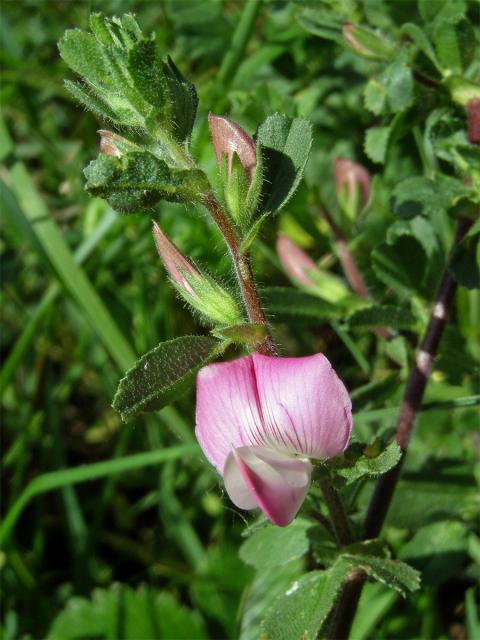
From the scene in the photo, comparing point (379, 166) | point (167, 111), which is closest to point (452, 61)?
point (379, 166)

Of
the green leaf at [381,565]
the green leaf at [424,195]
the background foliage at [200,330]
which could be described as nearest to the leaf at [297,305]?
the background foliage at [200,330]

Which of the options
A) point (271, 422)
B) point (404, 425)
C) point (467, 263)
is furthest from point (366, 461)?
point (467, 263)

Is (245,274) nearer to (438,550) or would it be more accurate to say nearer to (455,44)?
(455,44)

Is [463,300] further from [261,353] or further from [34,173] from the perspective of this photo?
[34,173]

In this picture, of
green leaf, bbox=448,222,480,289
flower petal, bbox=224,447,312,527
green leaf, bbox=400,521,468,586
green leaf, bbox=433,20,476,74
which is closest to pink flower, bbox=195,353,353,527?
flower petal, bbox=224,447,312,527

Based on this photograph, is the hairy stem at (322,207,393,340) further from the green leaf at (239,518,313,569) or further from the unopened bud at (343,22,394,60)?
the green leaf at (239,518,313,569)
